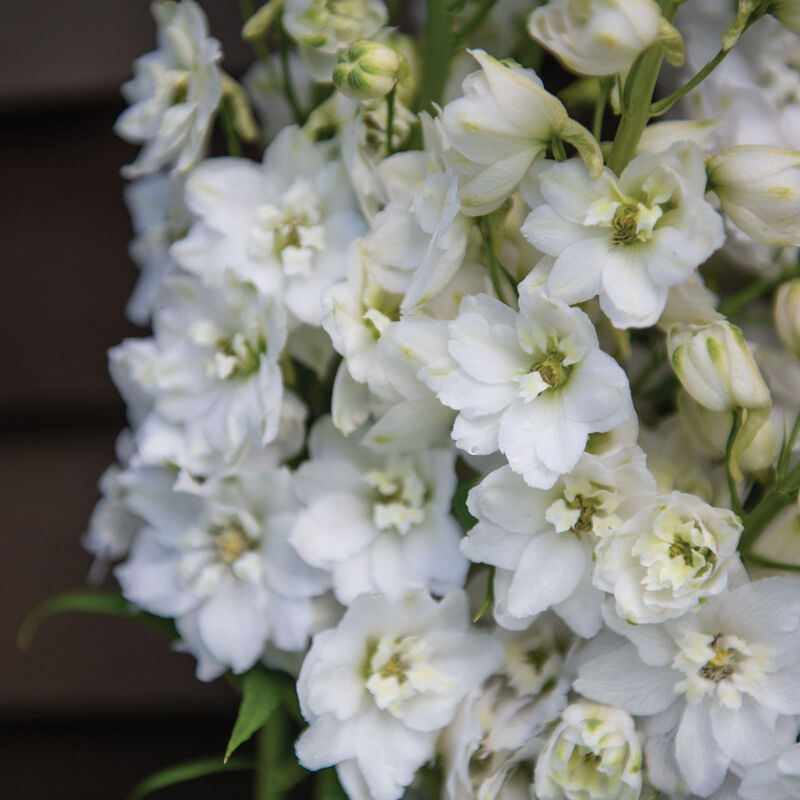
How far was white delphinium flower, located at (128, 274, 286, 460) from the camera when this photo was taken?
1.80ft

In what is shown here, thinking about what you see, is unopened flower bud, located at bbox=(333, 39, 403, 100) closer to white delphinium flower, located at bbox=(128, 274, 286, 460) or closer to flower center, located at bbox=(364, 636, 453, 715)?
white delphinium flower, located at bbox=(128, 274, 286, 460)

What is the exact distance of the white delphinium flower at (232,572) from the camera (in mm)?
561

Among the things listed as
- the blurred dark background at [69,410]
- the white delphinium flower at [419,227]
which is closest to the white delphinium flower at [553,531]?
the white delphinium flower at [419,227]

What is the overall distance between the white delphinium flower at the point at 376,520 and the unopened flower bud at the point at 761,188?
20cm

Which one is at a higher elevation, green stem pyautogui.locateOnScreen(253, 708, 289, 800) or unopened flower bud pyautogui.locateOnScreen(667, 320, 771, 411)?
unopened flower bud pyautogui.locateOnScreen(667, 320, 771, 411)

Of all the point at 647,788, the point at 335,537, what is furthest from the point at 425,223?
the point at 647,788

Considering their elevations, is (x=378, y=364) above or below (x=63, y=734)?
above

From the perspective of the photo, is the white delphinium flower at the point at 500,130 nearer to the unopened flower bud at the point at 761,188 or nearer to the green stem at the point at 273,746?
the unopened flower bud at the point at 761,188

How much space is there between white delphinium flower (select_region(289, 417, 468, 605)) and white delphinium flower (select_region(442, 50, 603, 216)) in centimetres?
17

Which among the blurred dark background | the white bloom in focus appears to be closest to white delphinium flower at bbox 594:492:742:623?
the white bloom in focus

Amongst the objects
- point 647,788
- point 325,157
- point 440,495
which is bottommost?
Result: point 647,788

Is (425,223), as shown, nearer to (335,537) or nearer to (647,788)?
(335,537)

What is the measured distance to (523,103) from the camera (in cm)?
42

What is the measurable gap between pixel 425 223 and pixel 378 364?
0.25 feet
